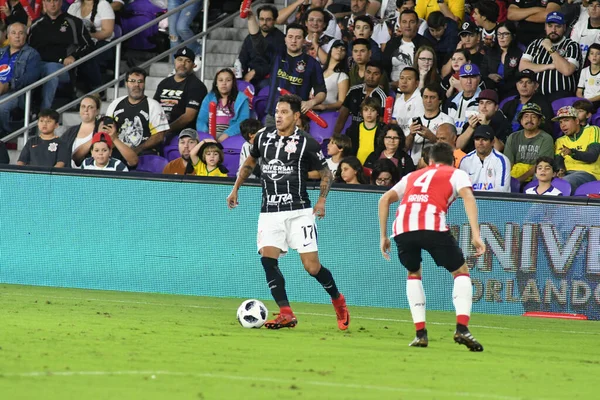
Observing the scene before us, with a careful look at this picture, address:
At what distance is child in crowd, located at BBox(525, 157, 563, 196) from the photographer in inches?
544

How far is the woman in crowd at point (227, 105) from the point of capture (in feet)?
53.9

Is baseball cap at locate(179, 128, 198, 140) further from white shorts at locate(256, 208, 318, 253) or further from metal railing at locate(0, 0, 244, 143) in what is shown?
white shorts at locate(256, 208, 318, 253)

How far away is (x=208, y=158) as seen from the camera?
49.2 ft

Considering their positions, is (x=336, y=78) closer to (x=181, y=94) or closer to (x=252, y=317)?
(x=181, y=94)

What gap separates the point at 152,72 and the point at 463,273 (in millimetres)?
10902

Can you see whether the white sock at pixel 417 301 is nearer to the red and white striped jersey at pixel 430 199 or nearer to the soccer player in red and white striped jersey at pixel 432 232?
the soccer player in red and white striped jersey at pixel 432 232

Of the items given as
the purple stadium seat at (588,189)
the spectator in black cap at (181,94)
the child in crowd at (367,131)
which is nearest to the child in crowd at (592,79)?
the purple stadium seat at (588,189)

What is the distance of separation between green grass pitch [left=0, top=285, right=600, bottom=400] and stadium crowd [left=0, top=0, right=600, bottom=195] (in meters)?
2.78

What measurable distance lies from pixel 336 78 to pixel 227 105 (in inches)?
66.6

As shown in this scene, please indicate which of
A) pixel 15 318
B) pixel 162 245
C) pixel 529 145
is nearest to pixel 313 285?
pixel 162 245

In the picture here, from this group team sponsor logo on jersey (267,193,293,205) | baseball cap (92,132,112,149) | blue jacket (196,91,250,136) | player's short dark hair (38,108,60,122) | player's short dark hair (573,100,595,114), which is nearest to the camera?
team sponsor logo on jersey (267,193,293,205)

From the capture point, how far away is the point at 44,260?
14906 millimetres

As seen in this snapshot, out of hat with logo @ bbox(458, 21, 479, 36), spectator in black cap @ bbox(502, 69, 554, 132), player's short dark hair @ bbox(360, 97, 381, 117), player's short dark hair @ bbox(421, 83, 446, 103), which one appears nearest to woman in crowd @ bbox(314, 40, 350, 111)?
player's short dark hair @ bbox(360, 97, 381, 117)

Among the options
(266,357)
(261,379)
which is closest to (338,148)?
(266,357)
